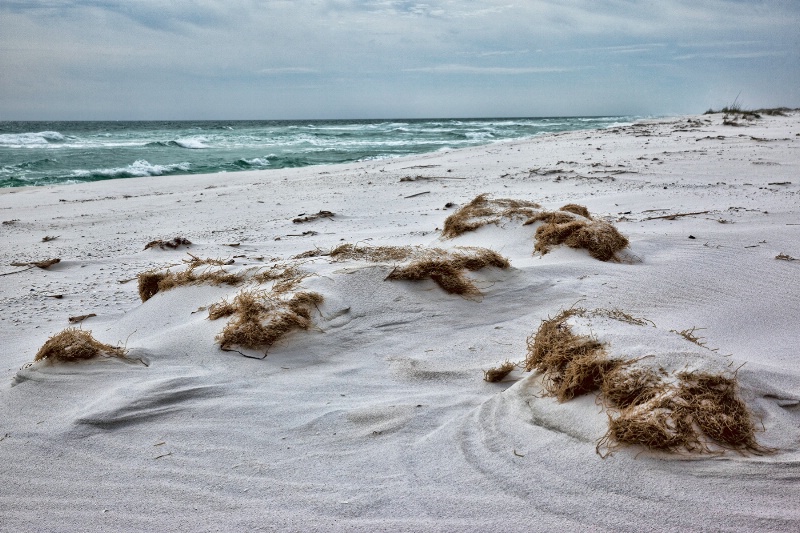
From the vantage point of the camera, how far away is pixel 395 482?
191cm

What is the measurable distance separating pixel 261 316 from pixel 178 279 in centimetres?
99

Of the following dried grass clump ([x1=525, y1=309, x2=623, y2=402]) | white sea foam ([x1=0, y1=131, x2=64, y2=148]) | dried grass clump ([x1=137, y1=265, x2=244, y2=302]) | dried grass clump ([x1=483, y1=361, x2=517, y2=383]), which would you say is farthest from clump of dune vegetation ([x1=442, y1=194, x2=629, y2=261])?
white sea foam ([x1=0, y1=131, x2=64, y2=148])

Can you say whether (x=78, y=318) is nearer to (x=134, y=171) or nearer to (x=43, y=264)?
(x=43, y=264)

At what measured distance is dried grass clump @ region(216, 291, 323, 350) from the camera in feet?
9.31

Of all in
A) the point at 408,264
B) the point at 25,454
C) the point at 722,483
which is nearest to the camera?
the point at 722,483

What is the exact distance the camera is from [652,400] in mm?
2004

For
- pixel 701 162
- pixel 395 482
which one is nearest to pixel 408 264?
pixel 395 482

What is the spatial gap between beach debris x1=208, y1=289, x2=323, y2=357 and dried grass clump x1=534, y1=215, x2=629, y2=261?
2051mm

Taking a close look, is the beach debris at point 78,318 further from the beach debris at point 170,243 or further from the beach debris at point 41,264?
the beach debris at point 170,243

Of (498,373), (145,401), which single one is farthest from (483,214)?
(145,401)

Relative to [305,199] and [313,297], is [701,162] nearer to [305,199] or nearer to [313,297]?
[305,199]

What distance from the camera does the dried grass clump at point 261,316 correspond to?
284 centimetres

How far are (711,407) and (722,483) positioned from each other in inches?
10.9

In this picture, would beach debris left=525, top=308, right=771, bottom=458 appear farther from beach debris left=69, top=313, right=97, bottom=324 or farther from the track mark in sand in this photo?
beach debris left=69, top=313, right=97, bottom=324
